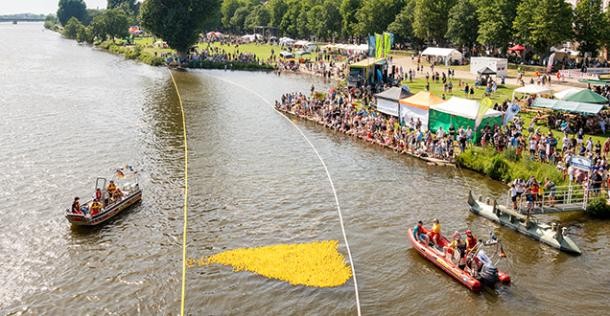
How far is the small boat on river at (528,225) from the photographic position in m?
25.0

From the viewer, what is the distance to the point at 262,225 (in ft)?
91.1

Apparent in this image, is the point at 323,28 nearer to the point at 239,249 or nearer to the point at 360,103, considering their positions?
the point at 360,103

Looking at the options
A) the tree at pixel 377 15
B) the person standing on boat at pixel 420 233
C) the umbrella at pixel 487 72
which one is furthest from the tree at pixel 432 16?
the person standing on boat at pixel 420 233

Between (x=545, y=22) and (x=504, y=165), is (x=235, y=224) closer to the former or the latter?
(x=504, y=165)

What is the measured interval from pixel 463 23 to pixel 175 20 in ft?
153

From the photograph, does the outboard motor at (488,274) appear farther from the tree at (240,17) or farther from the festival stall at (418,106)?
the tree at (240,17)

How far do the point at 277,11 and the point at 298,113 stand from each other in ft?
357

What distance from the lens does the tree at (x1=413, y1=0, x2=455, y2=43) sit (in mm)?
94188

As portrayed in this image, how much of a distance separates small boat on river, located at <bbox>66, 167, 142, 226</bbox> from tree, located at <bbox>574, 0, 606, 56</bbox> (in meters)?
64.8

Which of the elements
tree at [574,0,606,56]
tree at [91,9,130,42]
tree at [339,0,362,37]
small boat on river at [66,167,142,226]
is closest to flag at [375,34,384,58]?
tree at [574,0,606,56]

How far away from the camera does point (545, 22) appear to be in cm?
7156

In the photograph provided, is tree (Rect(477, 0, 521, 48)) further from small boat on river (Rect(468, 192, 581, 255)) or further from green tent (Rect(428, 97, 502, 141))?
small boat on river (Rect(468, 192, 581, 255))

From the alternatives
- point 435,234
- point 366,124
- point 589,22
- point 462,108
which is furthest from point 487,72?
point 435,234

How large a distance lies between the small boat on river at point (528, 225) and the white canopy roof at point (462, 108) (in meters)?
11.9
